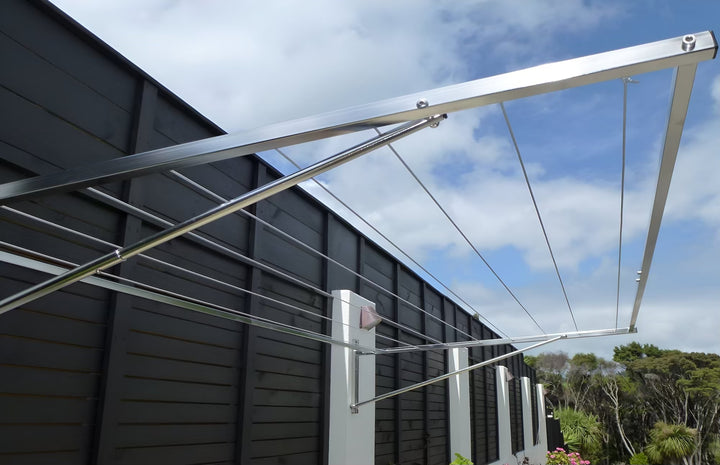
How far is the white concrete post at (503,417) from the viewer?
36.9 ft

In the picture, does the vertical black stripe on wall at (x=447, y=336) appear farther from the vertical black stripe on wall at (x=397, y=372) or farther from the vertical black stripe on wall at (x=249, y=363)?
the vertical black stripe on wall at (x=249, y=363)

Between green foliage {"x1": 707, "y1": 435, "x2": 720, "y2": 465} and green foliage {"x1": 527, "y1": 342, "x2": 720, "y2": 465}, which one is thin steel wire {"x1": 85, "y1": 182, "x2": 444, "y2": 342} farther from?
green foliage {"x1": 707, "y1": 435, "x2": 720, "y2": 465}

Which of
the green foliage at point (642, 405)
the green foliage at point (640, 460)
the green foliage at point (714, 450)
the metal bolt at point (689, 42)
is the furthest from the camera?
the green foliage at point (714, 450)

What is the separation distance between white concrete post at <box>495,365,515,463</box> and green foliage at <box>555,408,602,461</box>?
12.0 meters

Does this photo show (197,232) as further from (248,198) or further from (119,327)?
(248,198)

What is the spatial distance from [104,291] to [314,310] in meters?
2.27

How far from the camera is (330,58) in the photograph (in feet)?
15.5

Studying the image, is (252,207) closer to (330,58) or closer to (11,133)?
(330,58)

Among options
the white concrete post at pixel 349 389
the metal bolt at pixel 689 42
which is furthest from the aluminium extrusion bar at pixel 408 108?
the white concrete post at pixel 349 389

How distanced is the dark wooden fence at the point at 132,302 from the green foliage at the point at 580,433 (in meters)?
20.6

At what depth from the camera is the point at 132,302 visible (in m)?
2.95

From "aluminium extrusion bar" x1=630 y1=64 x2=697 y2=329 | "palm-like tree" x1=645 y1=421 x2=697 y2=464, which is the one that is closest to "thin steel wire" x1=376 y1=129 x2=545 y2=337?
"aluminium extrusion bar" x1=630 y1=64 x2=697 y2=329

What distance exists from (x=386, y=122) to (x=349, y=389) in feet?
12.0

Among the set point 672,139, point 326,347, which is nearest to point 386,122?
point 672,139
